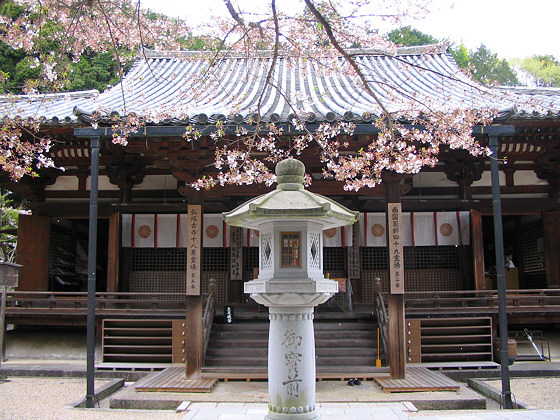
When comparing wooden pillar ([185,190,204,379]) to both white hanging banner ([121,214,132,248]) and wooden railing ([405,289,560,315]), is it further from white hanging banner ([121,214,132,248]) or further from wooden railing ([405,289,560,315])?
wooden railing ([405,289,560,315])

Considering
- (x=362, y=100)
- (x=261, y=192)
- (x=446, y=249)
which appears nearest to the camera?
(x=261, y=192)

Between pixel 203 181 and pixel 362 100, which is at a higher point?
pixel 362 100

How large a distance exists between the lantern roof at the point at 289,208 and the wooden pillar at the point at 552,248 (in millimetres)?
7948

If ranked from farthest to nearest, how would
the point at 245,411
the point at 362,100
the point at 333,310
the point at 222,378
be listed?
the point at 333,310 < the point at 362,100 < the point at 222,378 < the point at 245,411

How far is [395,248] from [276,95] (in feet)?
15.2

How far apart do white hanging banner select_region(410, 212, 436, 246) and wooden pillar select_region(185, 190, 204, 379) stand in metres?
5.56

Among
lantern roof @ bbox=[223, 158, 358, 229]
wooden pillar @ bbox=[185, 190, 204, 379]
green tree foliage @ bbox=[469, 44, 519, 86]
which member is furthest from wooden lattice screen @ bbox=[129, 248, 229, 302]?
green tree foliage @ bbox=[469, 44, 519, 86]

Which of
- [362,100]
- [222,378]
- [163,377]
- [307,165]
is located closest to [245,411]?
[222,378]

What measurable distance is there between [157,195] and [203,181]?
3845 mm

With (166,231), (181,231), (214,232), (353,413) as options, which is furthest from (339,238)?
(353,413)

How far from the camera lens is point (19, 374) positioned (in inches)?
391

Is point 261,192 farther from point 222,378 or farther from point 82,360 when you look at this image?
point 82,360

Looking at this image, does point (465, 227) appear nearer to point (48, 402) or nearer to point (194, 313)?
point (194, 313)

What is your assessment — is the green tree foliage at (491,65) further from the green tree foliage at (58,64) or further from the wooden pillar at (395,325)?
the wooden pillar at (395,325)
